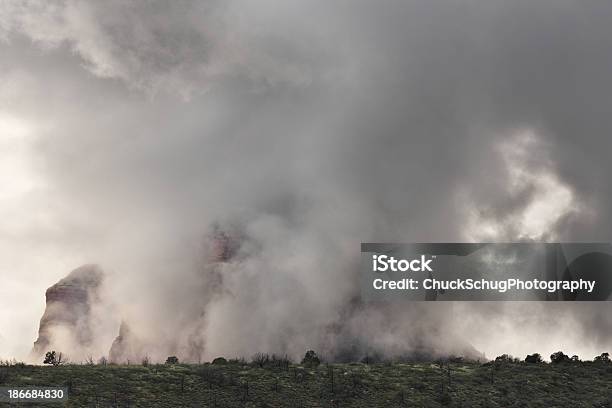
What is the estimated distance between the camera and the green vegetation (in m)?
32.9

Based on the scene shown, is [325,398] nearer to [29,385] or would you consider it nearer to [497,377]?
[497,377]

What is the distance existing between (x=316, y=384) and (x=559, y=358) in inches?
821

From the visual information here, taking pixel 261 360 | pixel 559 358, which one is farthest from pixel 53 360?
pixel 559 358

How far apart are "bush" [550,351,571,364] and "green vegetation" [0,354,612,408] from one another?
2.49m

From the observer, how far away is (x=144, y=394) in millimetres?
32656

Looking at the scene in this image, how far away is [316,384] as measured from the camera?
36.6m

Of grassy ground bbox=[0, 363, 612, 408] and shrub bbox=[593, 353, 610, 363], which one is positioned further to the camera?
shrub bbox=[593, 353, 610, 363]

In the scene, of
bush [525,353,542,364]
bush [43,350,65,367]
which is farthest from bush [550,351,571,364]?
bush [43,350,65,367]

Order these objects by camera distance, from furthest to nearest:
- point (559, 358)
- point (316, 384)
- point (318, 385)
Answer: point (559, 358) < point (316, 384) < point (318, 385)

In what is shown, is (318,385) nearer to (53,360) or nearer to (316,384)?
(316,384)

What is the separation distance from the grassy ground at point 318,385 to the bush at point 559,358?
3098 millimetres

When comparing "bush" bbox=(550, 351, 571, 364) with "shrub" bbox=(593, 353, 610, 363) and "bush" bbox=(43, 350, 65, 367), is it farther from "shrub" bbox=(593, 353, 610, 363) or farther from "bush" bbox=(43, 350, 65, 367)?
"bush" bbox=(43, 350, 65, 367)

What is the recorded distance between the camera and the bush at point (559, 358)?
45500 millimetres

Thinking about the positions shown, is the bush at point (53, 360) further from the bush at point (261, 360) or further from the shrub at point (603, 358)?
the shrub at point (603, 358)
